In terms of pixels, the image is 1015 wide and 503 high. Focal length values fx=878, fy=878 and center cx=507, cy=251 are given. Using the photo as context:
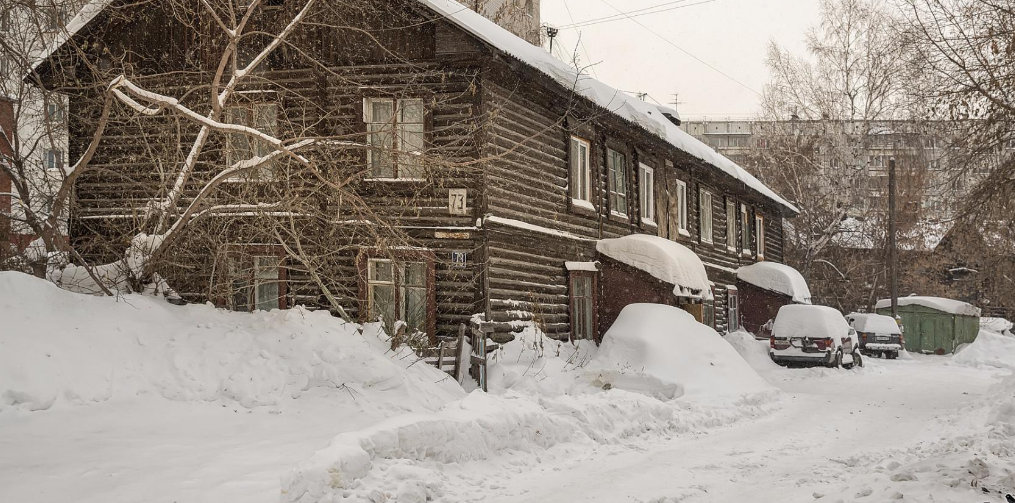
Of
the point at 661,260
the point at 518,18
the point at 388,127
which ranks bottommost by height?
the point at 661,260

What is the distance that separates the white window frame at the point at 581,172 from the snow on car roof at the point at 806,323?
7.07 metres

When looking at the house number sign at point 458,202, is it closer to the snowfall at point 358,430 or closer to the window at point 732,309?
the snowfall at point 358,430

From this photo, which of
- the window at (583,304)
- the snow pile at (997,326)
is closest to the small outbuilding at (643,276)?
the window at (583,304)

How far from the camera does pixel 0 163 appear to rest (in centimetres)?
1123

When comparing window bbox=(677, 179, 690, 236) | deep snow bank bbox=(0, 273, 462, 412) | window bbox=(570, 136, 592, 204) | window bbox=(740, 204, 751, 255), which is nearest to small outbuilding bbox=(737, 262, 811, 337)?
window bbox=(740, 204, 751, 255)

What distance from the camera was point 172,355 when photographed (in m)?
10.3

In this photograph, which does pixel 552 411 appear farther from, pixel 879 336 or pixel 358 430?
pixel 879 336

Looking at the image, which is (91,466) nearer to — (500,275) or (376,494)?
(376,494)

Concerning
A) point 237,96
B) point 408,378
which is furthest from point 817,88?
point 408,378

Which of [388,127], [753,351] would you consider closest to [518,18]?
[753,351]

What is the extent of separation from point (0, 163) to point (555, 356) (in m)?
10.2

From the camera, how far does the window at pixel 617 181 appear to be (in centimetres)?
2166

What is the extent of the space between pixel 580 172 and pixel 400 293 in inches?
233

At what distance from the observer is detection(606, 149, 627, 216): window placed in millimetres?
21656
